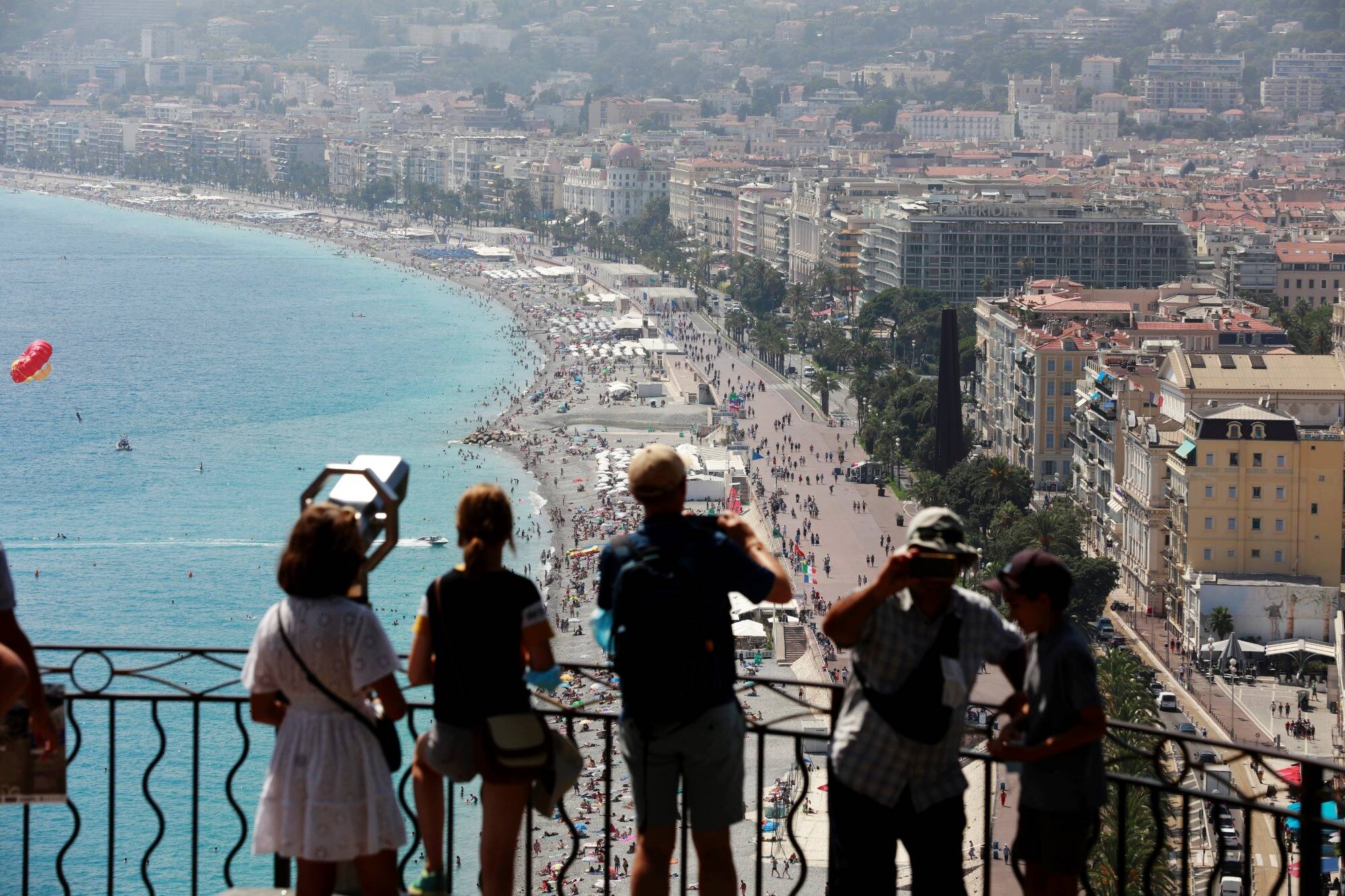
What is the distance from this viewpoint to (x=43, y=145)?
11175cm

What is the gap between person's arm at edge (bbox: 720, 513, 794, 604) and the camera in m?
3.19

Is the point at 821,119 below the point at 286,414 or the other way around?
the other way around

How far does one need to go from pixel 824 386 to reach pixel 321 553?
113 ft

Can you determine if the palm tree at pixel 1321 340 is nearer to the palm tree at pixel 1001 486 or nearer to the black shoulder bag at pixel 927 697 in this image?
the palm tree at pixel 1001 486

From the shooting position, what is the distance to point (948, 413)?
2833 centimetres

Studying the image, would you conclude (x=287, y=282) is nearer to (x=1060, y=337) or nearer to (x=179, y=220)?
(x=179, y=220)

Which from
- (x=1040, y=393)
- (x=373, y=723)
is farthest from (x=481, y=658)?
(x=1040, y=393)

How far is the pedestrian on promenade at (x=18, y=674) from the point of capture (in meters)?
3.09

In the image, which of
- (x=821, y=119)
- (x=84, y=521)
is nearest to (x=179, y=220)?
(x=821, y=119)

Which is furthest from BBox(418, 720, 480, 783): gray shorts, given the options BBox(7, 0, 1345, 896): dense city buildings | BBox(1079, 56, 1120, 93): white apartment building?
BBox(1079, 56, 1120, 93): white apartment building

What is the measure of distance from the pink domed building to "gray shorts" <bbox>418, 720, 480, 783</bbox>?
2792 inches

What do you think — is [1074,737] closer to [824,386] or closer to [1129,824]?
[1129,824]

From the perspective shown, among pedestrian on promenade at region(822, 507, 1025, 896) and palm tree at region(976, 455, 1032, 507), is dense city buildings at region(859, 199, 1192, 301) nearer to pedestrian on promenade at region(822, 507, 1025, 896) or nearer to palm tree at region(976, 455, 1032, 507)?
palm tree at region(976, 455, 1032, 507)

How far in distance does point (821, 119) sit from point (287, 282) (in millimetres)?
46584
